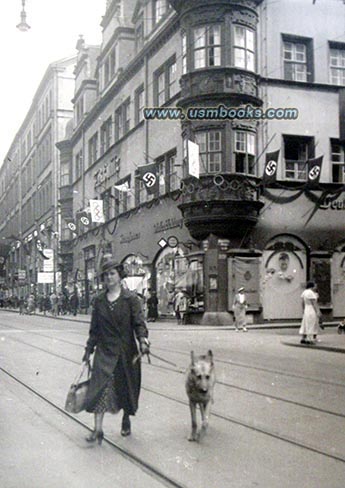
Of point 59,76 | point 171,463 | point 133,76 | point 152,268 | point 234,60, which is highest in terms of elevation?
point 59,76

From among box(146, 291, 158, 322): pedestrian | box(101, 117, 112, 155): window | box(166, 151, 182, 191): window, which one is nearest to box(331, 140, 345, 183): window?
box(166, 151, 182, 191): window

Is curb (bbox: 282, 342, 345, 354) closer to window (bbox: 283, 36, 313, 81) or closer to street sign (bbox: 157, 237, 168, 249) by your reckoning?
street sign (bbox: 157, 237, 168, 249)

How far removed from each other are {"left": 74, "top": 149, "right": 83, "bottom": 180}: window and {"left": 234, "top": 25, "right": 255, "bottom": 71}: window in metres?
26.0

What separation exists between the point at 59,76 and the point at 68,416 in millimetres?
60912

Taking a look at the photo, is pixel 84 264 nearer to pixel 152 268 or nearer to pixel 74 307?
pixel 74 307

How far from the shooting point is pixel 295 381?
11875 mm

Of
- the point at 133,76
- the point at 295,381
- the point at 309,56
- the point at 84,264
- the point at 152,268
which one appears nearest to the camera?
the point at 295,381

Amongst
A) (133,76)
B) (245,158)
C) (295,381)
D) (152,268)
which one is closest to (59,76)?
(133,76)

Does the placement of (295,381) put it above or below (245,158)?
below

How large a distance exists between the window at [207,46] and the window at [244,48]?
0.75 meters

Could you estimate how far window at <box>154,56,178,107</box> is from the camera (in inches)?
1373

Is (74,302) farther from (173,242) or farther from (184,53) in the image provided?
(184,53)

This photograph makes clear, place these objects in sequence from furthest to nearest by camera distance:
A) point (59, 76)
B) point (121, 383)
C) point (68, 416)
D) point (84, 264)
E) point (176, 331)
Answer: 1. point (59, 76)
2. point (84, 264)
3. point (176, 331)
4. point (68, 416)
5. point (121, 383)

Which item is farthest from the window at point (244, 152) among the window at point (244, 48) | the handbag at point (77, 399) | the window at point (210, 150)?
the handbag at point (77, 399)
